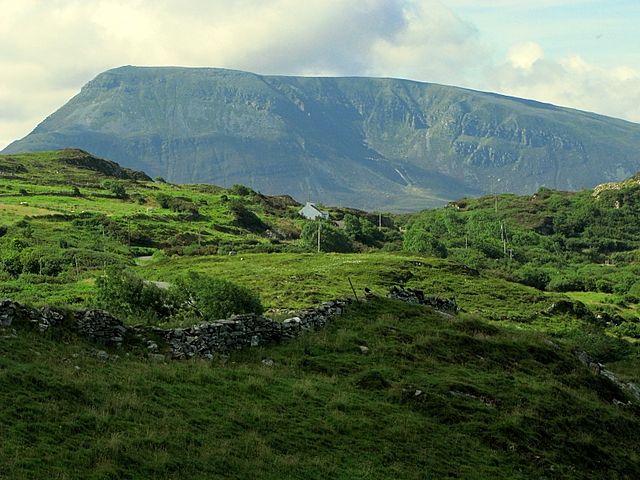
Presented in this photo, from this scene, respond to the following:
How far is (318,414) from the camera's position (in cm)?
2042

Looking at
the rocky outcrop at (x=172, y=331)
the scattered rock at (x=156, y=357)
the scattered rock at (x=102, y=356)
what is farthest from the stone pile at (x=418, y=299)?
the scattered rock at (x=102, y=356)

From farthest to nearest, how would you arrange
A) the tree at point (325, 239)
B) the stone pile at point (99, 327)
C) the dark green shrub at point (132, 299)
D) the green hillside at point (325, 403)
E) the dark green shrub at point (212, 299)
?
1. the tree at point (325, 239)
2. the dark green shrub at point (212, 299)
3. the dark green shrub at point (132, 299)
4. the stone pile at point (99, 327)
5. the green hillside at point (325, 403)

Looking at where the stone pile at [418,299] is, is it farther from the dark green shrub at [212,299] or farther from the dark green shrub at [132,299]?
the dark green shrub at [132,299]

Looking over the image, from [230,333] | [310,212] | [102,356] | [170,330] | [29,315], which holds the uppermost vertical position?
[29,315]

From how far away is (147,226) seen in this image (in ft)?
369

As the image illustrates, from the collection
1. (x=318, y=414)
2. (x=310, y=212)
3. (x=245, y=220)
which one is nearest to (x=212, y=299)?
(x=318, y=414)

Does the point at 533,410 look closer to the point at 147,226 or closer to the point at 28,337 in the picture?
the point at 28,337

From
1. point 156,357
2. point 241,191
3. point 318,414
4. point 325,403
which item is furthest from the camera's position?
point 241,191

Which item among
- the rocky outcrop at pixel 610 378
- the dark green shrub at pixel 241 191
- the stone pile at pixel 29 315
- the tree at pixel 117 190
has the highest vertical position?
the dark green shrub at pixel 241 191

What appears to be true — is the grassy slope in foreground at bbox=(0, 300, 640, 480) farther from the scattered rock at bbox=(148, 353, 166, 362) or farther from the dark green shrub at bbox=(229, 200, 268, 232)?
the dark green shrub at bbox=(229, 200, 268, 232)

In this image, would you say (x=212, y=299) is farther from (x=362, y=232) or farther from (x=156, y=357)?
(x=362, y=232)

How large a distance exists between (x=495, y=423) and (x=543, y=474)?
7.16 feet

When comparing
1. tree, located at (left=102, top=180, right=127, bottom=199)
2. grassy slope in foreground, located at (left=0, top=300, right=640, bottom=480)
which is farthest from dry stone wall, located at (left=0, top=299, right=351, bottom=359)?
tree, located at (left=102, top=180, right=127, bottom=199)

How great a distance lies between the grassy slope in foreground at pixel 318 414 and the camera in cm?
1608
